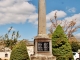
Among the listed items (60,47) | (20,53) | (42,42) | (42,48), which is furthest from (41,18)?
Answer: (20,53)

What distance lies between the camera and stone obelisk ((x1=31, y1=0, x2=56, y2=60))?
1465 centimetres

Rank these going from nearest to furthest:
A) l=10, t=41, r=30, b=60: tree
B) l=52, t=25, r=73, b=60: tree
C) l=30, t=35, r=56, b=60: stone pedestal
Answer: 1. l=30, t=35, r=56, b=60: stone pedestal
2. l=10, t=41, r=30, b=60: tree
3. l=52, t=25, r=73, b=60: tree

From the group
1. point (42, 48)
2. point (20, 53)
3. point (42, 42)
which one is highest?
point (42, 42)

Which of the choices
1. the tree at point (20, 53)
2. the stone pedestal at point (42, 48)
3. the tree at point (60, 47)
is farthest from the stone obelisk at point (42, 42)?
the tree at point (20, 53)

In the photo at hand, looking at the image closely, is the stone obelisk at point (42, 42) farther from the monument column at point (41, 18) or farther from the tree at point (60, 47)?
the tree at point (60, 47)

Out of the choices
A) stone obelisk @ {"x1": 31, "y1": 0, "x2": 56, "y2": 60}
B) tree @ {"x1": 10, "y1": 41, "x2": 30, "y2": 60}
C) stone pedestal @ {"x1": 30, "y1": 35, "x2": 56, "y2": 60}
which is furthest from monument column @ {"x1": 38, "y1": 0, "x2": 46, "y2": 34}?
tree @ {"x1": 10, "y1": 41, "x2": 30, "y2": 60}

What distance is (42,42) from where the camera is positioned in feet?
48.7

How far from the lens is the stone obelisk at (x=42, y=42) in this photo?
14646 millimetres

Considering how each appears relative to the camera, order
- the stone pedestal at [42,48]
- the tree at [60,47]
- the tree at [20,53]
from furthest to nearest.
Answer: the tree at [60,47] → the tree at [20,53] → the stone pedestal at [42,48]

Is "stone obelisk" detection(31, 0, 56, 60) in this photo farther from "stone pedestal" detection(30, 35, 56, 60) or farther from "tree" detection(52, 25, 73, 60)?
"tree" detection(52, 25, 73, 60)

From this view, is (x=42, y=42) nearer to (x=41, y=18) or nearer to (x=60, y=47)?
(x=41, y=18)

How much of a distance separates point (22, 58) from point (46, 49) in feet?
10.7

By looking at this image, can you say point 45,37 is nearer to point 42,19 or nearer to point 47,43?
point 47,43

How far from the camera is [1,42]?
144 feet
